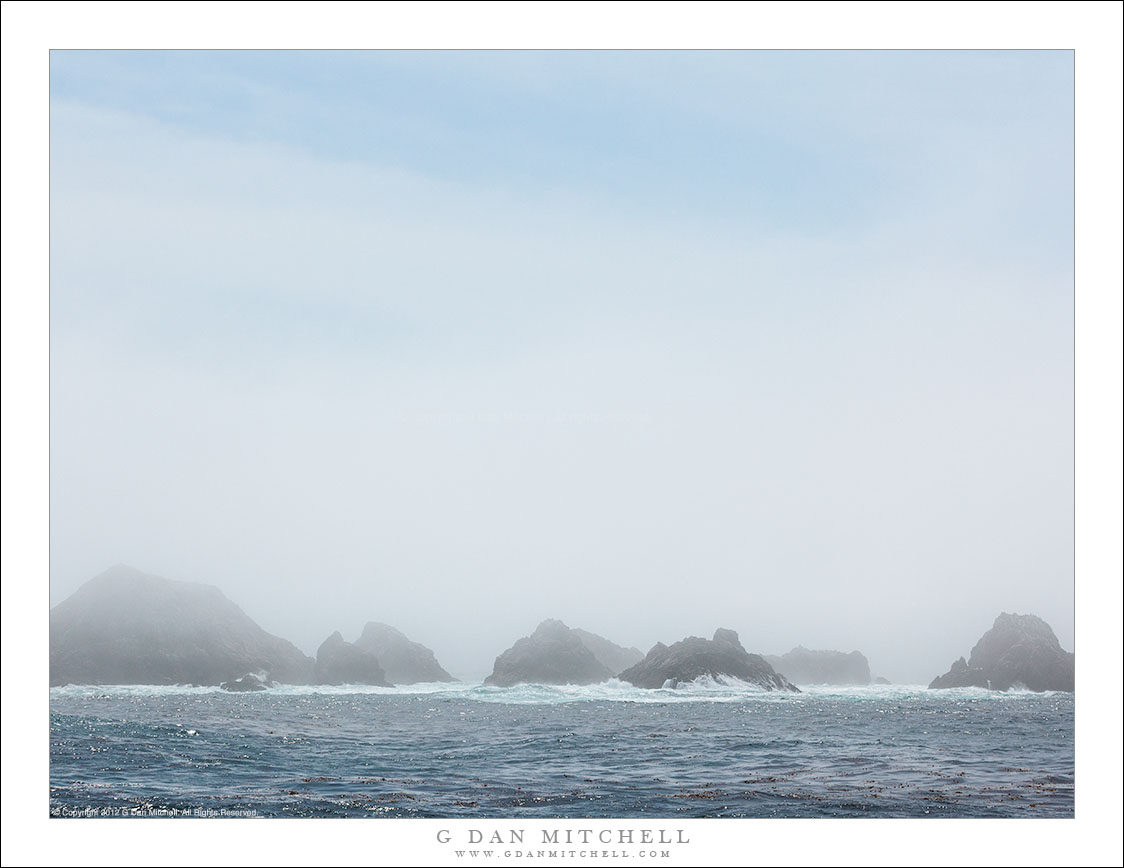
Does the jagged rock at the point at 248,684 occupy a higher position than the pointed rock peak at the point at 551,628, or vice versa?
the pointed rock peak at the point at 551,628

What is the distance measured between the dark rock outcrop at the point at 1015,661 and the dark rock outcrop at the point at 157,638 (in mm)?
15539

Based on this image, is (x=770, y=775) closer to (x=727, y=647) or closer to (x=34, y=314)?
(x=727, y=647)

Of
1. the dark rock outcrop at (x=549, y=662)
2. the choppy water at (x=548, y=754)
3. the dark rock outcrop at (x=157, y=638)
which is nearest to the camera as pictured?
the choppy water at (x=548, y=754)

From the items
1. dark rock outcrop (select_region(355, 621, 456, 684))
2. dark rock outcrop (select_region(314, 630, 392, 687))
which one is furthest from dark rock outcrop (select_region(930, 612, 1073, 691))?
dark rock outcrop (select_region(314, 630, 392, 687))

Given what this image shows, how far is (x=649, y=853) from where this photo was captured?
41.8ft

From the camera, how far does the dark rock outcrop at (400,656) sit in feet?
64.0

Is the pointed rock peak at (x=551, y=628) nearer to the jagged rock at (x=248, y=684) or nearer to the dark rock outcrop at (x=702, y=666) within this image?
the dark rock outcrop at (x=702, y=666)

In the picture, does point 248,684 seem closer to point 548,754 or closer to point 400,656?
point 400,656

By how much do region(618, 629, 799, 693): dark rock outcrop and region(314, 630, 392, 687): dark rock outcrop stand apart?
6.84 metres

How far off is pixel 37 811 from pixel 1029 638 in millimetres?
19049

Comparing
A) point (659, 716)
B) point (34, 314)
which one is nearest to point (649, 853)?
point (659, 716)

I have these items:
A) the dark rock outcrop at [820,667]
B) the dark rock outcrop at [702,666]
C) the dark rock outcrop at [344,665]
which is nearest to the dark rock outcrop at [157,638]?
the dark rock outcrop at [344,665]

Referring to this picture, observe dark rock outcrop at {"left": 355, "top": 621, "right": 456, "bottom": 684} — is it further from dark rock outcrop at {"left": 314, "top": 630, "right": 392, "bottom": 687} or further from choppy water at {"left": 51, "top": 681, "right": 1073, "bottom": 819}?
choppy water at {"left": 51, "top": 681, "right": 1073, "bottom": 819}

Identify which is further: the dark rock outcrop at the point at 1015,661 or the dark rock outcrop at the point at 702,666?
the dark rock outcrop at the point at 702,666
